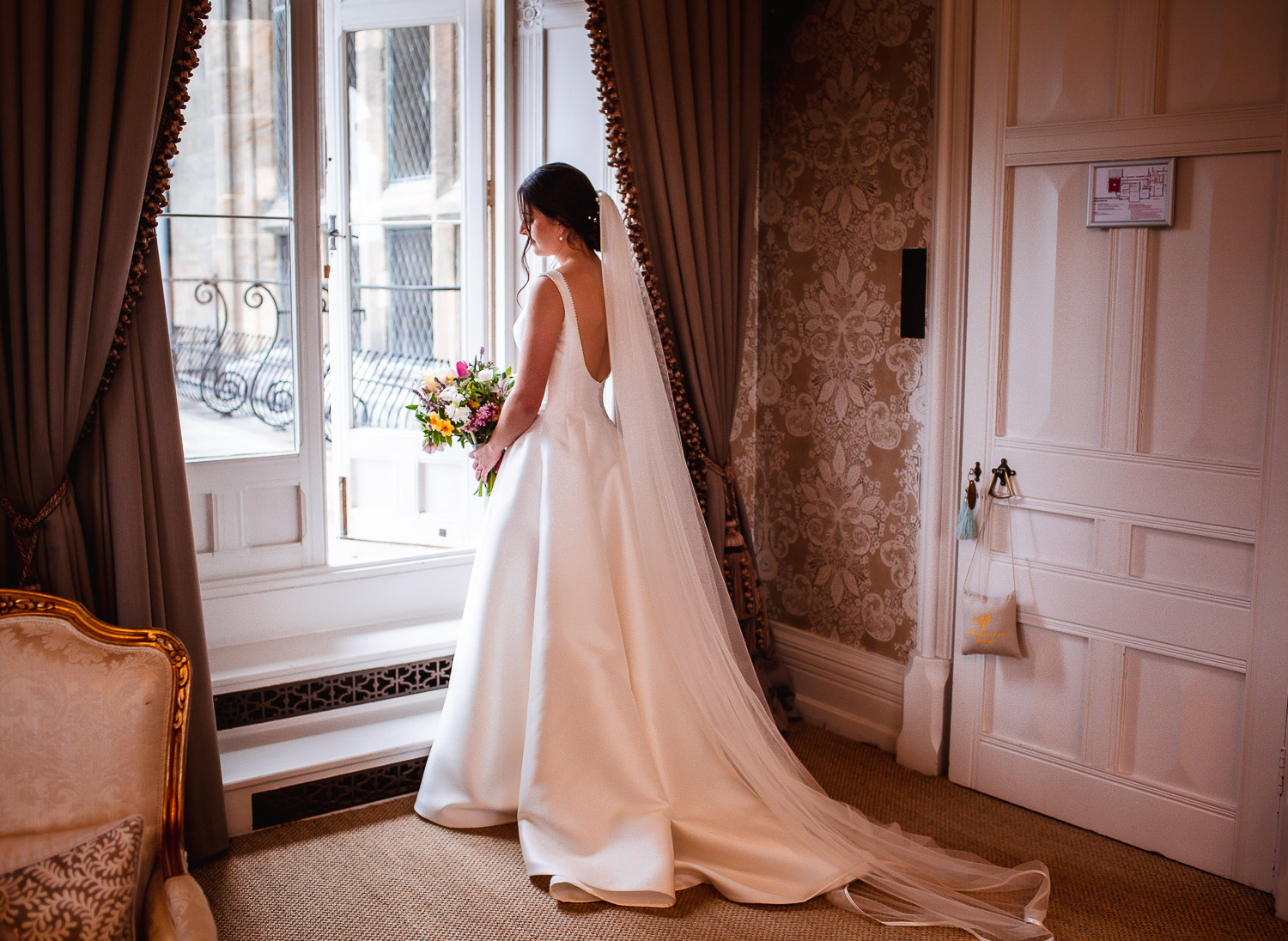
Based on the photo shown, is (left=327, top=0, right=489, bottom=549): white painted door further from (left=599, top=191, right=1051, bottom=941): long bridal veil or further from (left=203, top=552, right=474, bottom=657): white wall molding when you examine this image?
(left=599, top=191, right=1051, bottom=941): long bridal veil

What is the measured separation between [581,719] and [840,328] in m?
1.59

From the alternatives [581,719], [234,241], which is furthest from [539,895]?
[234,241]

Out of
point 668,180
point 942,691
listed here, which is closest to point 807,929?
point 942,691

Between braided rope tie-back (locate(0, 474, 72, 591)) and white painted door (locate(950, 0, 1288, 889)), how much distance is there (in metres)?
2.45

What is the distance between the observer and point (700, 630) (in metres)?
2.84

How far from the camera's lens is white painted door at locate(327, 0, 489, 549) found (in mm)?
3723

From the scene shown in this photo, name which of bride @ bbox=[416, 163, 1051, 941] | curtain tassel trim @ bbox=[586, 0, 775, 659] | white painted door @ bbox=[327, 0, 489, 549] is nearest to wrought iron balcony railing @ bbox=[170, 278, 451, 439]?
white painted door @ bbox=[327, 0, 489, 549]

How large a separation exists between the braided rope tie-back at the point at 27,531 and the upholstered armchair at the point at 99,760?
21.5 inches

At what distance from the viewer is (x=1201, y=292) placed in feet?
8.70

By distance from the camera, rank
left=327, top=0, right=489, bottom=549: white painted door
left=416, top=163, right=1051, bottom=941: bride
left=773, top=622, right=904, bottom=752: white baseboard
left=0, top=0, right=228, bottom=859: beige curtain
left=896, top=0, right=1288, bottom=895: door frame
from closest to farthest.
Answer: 1. left=0, top=0, right=228, bottom=859: beige curtain
2. left=896, top=0, right=1288, bottom=895: door frame
3. left=416, top=163, right=1051, bottom=941: bride
4. left=773, top=622, right=904, bottom=752: white baseboard
5. left=327, top=0, right=489, bottom=549: white painted door

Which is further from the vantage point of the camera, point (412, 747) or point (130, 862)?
point (412, 747)

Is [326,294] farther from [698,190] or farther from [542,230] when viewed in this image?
[698,190]

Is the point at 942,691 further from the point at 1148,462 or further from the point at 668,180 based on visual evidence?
the point at 668,180

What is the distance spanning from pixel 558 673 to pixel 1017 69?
2071 mm
